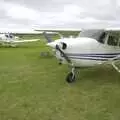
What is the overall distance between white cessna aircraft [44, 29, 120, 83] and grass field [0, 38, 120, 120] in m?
0.72

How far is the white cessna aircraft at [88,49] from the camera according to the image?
8.37 metres

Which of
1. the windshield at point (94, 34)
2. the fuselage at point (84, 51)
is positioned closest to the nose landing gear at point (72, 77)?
the fuselage at point (84, 51)

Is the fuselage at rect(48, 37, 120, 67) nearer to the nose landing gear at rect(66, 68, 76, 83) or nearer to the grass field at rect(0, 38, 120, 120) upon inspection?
the nose landing gear at rect(66, 68, 76, 83)

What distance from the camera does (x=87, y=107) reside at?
6113mm

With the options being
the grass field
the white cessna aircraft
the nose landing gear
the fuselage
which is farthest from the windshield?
the grass field

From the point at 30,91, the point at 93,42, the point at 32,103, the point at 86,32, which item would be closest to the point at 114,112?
the point at 32,103

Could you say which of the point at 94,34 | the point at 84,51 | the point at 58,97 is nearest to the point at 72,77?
the point at 84,51

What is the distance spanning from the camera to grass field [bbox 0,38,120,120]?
562cm

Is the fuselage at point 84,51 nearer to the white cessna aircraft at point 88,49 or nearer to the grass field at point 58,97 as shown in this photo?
the white cessna aircraft at point 88,49

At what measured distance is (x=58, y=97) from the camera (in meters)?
7.06

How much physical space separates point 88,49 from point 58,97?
235cm

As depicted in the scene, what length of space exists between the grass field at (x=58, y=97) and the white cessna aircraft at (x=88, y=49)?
723 mm

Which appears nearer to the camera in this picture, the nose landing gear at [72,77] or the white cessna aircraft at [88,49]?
the white cessna aircraft at [88,49]

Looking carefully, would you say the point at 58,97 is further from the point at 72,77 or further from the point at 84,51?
the point at 84,51
